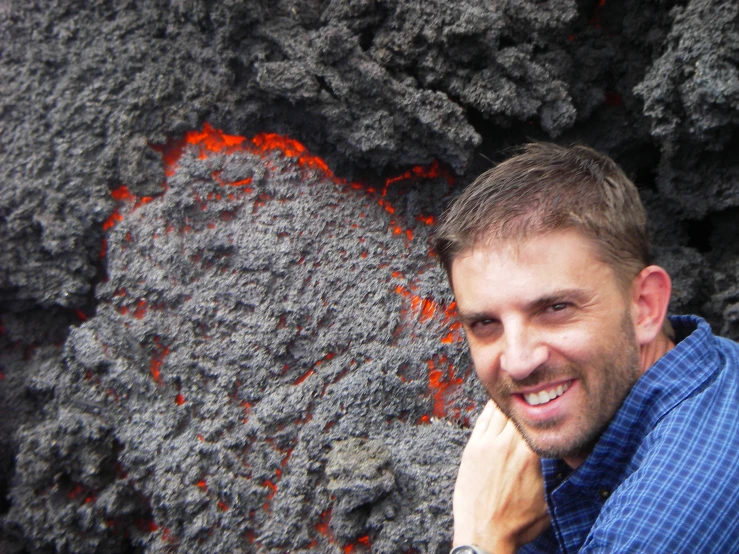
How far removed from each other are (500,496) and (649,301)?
66 centimetres

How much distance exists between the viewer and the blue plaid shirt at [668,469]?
122 cm

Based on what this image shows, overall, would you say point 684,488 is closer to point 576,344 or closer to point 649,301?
point 576,344

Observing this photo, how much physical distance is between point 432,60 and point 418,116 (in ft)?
0.76

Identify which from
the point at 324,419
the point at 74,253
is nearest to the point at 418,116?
the point at 324,419

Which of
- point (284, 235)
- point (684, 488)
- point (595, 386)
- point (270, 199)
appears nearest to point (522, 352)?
point (595, 386)

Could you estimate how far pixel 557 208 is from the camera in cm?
150

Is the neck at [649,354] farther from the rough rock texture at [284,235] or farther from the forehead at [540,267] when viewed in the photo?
the rough rock texture at [284,235]

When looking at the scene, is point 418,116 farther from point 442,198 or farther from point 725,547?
point 725,547

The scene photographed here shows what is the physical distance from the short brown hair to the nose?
22cm

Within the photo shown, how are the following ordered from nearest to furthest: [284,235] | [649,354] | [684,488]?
[684,488], [649,354], [284,235]

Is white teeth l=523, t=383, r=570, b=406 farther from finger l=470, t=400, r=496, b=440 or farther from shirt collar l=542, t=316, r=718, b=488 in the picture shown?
finger l=470, t=400, r=496, b=440

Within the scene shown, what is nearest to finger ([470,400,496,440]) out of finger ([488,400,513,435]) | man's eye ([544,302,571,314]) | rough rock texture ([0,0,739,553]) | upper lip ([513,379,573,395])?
finger ([488,400,513,435])

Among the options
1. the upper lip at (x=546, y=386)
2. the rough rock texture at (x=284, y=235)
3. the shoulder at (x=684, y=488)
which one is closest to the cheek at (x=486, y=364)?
Result: the upper lip at (x=546, y=386)

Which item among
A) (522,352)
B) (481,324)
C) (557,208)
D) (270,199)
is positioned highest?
(270,199)
